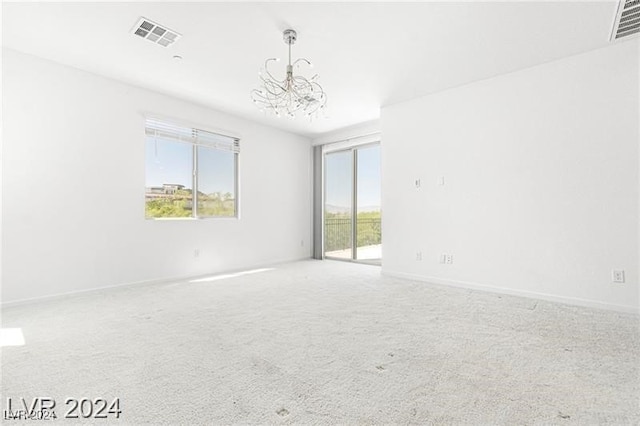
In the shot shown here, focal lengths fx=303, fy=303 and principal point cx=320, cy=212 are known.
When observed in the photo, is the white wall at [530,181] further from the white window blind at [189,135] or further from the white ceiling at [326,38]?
the white window blind at [189,135]

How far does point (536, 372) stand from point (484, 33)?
280cm

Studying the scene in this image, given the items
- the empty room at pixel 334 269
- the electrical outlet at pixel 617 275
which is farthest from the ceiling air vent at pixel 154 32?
the electrical outlet at pixel 617 275


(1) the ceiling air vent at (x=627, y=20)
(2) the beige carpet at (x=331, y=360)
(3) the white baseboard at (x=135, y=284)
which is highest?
(1) the ceiling air vent at (x=627, y=20)

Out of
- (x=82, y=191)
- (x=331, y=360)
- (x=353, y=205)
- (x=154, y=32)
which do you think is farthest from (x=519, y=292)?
(x=82, y=191)

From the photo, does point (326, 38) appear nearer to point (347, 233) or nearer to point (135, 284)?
point (135, 284)

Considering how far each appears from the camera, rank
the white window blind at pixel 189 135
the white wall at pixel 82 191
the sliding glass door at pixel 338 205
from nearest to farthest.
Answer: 1. the white wall at pixel 82 191
2. the white window blind at pixel 189 135
3. the sliding glass door at pixel 338 205

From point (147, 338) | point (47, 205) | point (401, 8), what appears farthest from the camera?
point (47, 205)

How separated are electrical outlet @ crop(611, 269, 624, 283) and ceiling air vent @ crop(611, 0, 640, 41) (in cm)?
218

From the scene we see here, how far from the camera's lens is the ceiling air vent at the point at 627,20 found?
2.37 m

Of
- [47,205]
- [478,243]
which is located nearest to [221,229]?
[47,205]

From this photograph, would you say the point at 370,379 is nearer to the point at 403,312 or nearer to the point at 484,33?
the point at 403,312

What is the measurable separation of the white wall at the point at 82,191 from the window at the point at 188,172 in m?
0.16

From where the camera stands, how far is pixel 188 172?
183 inches

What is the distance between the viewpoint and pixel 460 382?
65.9 inches
